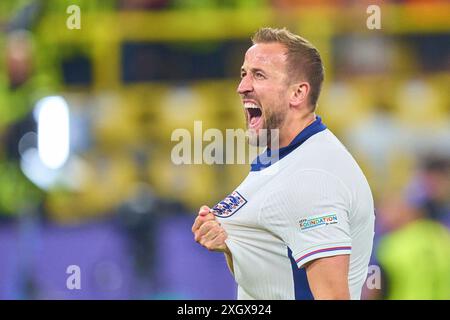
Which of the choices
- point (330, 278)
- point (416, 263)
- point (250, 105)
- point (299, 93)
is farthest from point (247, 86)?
point (416, 263)

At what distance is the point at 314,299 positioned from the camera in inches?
113

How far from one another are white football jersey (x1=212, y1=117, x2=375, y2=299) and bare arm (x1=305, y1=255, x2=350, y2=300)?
2 centimetres

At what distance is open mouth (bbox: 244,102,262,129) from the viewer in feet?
10.2

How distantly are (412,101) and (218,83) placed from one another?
204 centimetres

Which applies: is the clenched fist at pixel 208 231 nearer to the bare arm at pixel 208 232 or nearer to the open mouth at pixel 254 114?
the bare arm at pixel 208 232

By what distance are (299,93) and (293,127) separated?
106mm

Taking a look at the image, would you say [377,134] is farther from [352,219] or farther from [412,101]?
[352,219]

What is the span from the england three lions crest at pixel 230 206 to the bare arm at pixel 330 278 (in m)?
0.32

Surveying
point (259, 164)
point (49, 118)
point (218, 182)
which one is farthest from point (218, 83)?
point (259, 164)

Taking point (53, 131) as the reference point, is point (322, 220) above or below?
below

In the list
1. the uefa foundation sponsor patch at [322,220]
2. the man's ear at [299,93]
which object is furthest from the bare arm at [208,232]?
the man's ear at [299,93]

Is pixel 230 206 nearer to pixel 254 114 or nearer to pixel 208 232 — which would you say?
pixel 208 232

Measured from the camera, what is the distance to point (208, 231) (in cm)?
300

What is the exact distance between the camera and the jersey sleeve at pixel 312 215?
2848 mm
